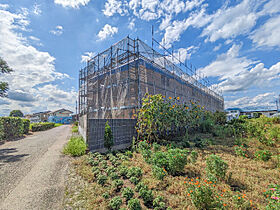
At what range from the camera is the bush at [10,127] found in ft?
27.8

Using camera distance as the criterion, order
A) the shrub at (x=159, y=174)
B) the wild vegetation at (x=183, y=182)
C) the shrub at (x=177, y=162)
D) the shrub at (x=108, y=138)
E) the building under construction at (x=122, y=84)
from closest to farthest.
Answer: the wild vegetation at (x=183, y=182), the shrub at (x=159, y=174), the shrub at (x=177, y=162), the shrub at (x=108, y=138), the building under construction at (x=122, y=84)

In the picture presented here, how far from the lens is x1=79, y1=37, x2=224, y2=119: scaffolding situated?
8273 mm

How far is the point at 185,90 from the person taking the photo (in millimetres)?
14500

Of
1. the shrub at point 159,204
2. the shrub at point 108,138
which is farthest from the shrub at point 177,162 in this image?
the shrub at point 108,138

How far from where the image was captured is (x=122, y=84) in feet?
28.8

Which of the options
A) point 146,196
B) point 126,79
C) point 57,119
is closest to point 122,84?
point 126,79

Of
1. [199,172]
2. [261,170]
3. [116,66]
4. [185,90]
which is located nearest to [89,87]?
[116,66]

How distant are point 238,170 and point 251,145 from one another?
2.88 metres

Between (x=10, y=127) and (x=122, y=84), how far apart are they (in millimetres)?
8860

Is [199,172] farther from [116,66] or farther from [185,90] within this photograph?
[185,90]

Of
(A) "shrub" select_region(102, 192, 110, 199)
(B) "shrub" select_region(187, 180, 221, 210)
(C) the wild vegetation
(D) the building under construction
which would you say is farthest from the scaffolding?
(B) "shrub" select_region(187, 180, 221, 210)

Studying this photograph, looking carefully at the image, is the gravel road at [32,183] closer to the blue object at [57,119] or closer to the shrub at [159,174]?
the shrub at [159,174]

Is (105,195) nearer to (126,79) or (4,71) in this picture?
(126,79)

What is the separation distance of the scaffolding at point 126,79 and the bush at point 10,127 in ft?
16.6
